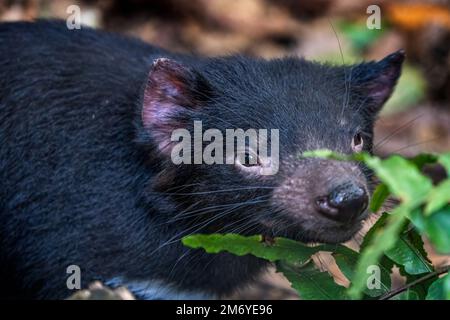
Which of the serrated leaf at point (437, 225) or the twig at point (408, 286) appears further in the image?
the twig at point (408, 286)

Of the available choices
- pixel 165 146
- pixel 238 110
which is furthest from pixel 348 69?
pixel 165 146

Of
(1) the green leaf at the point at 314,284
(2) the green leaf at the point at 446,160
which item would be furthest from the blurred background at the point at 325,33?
(2) the green leaf at the point at 446,160

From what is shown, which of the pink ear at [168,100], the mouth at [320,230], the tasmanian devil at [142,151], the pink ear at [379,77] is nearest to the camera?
the mouth at [320,230]

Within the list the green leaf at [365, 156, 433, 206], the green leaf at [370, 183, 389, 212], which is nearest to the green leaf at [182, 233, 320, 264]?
the green leaf at [370, 183, 389, 212]

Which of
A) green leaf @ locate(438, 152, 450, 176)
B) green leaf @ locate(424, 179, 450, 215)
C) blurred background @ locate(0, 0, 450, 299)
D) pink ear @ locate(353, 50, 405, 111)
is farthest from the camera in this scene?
blurred background @ locate(0, 0, 450, 299)

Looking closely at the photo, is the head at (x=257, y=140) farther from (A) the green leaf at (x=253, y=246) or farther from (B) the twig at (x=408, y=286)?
(B) the twig at (x=408, y=286)

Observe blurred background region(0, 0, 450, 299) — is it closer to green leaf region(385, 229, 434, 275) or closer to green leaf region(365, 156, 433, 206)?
green leaf region(385, 229, 434, 275)

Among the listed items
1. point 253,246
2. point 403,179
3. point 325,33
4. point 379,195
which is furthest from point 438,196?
point 325,33
